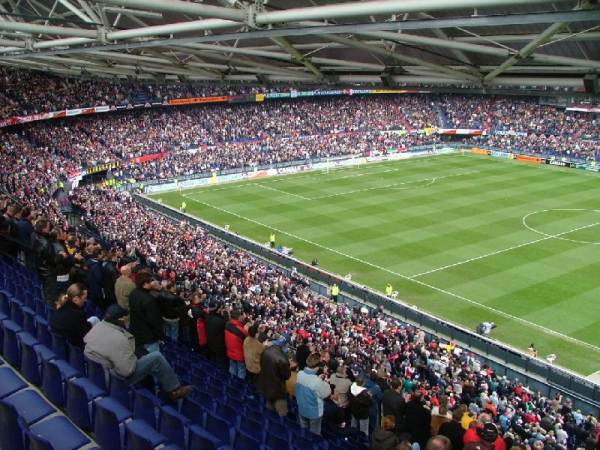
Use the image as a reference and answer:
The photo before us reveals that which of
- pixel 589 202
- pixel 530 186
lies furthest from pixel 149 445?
pixel 530 186

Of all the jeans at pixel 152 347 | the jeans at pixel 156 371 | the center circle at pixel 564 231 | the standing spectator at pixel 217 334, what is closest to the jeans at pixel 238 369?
the standing spectator at pixel 217 334

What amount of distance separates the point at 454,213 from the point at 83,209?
22632mm

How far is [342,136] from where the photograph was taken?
66.3 metres

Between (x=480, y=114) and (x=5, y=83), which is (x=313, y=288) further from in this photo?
(x=480, y=114)

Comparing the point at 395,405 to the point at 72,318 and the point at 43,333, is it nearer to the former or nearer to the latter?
the point at 72,318

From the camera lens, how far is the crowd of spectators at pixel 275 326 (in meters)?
8.66

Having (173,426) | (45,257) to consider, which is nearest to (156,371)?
(173,426)

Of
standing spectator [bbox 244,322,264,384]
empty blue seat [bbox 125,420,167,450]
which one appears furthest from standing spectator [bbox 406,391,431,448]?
empty blue seat [bbox 125,420,167,450]

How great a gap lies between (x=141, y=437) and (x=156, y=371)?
1819 mm

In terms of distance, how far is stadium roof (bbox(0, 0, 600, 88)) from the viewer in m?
8.81

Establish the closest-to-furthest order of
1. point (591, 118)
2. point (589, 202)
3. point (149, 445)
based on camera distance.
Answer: point (149, 445)
point (589, 202)
point (591, 118)

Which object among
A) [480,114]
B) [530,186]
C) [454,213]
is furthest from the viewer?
[480,114]

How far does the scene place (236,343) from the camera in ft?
32.0

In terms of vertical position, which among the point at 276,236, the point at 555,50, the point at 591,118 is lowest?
the point at 276,236
